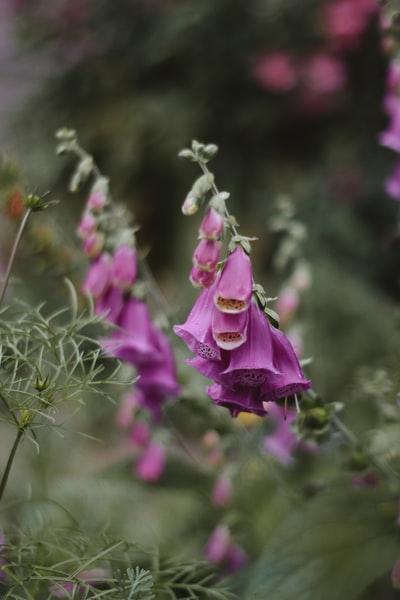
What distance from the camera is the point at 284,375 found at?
592 millimetres

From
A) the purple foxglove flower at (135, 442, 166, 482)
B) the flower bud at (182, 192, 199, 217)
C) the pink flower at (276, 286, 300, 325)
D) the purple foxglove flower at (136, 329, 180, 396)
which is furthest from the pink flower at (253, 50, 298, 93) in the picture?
the flower bud at (182, 192, 199, 217)

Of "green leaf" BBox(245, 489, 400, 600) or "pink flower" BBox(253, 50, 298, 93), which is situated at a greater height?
"green leaf" BBox(245, 489, 400, 600)

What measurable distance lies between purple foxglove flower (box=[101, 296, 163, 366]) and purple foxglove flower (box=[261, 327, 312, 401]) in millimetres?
214

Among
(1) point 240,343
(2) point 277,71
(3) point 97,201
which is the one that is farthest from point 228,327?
(2) point 277,71

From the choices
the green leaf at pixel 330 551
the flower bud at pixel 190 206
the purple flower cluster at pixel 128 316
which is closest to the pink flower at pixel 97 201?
the purple flower cluster at pixel 128 316

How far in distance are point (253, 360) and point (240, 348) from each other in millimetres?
13

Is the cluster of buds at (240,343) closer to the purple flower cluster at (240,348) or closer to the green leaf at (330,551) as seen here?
the purple flower cluster at (240,348)

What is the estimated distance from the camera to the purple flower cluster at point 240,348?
1.93ft

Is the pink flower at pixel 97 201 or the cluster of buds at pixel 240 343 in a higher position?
the pink flower at pixel 97 201

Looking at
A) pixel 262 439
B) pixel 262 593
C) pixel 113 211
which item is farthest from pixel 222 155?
pixel 262 593

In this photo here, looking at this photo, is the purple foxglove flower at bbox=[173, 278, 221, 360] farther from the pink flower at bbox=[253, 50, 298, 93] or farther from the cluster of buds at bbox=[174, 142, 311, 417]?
the pink flower at bbox=[253, 50, 298, 93]

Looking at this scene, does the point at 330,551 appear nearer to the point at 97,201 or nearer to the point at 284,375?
the point at 284,375

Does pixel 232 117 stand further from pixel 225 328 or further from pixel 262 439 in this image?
pixel 225 328

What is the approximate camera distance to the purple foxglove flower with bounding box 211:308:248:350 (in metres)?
0.59
